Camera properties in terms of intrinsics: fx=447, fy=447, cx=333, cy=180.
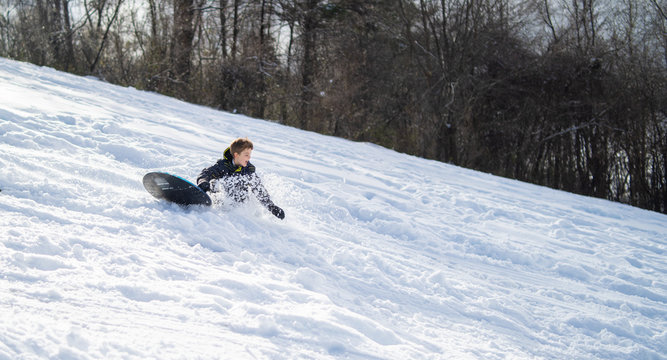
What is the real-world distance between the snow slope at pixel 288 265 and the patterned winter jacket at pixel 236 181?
0.57ft

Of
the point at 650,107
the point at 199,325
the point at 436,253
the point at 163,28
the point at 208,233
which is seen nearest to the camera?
the point at 199,325

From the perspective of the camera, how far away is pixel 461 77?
14.6 metres

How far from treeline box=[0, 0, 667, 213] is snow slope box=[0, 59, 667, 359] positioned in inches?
285

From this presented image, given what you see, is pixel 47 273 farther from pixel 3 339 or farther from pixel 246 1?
pixel 246 1

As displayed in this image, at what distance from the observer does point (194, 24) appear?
55.6ft

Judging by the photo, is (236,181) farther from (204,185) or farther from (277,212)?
(277,212)

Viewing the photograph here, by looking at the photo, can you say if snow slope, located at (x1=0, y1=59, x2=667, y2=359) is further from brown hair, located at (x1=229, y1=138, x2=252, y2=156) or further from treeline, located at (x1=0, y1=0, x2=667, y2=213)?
treeline, located at (x1=0, y1=0, x2=667, y2=213)

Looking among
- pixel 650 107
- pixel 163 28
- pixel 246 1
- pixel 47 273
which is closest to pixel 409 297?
pixel 47 273

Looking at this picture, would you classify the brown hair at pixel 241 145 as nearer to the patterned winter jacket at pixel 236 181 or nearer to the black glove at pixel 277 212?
the patterned winter jacket at pixel 236 181

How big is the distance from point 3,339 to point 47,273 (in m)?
0.71

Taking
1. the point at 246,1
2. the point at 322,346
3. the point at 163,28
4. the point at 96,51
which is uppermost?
the point at 246,1

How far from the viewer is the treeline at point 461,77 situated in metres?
13.2

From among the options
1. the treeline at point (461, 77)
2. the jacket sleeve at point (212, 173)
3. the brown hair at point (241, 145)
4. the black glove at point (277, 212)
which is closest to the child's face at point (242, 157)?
the brown hair at point (241, 145)

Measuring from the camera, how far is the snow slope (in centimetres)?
236
